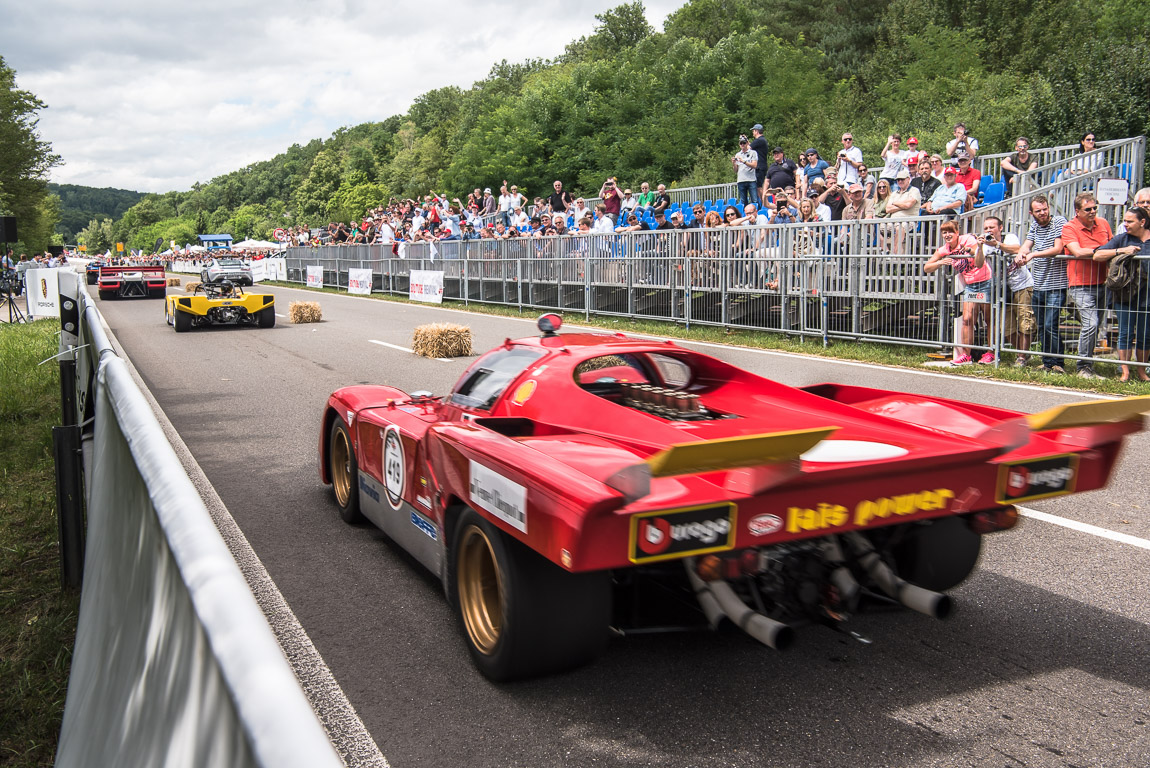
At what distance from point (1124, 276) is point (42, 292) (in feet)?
75.4

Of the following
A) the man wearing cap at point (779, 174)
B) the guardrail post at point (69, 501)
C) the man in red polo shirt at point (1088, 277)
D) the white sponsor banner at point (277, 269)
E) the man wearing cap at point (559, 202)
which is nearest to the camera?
the guardrail post at point (69, 501)

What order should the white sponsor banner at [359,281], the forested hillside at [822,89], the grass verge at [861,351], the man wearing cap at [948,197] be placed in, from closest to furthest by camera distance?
the grass verge at [861,351]
the man wearing cap at [948,197]
the forested hillside at [822,89]
the white sponsor banner at [359,281]

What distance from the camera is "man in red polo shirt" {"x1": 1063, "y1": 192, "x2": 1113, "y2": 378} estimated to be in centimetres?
1002

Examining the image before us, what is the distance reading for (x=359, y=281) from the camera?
32531 mm

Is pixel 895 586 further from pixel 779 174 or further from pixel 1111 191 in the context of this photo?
pixel 779 174

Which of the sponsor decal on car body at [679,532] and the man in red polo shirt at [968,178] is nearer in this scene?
the sponsor decal on car body at [679,532]

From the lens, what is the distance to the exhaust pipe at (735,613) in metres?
3.01

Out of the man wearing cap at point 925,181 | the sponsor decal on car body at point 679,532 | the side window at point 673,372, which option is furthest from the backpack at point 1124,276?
the sponsor decal on car body at point 679,532

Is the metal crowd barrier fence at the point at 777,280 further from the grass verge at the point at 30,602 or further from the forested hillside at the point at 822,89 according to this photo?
the forested hillside at the point at 822,89

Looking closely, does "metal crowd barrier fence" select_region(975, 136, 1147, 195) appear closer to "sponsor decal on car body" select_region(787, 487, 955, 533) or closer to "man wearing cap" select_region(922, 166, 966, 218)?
"man wearing cap" select_region(922, 166, 966, 218)

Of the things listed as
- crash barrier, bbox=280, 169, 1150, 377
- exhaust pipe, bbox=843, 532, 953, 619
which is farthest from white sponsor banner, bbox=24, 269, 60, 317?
exhaust pipe, bbox=843, 532, 953, 619

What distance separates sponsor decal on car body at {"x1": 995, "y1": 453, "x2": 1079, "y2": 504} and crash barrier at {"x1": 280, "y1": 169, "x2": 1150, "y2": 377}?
763cm

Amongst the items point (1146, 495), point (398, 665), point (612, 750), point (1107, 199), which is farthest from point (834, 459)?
point (1107, 199)

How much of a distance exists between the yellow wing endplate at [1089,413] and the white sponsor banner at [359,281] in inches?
1160
